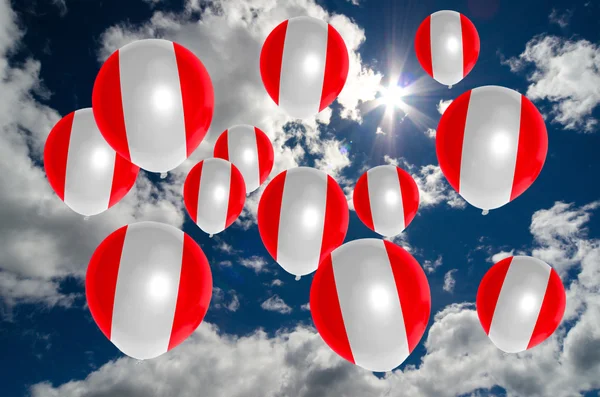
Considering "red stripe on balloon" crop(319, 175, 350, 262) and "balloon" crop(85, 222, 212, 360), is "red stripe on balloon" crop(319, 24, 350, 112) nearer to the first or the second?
"red stripe on balloon" crop(319, 175, 350, 262)

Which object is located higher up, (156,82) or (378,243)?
(156,82)

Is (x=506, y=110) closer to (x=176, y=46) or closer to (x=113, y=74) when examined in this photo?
(x=176, y=46)

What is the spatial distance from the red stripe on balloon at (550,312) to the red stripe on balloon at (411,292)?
A: 1.83 metres

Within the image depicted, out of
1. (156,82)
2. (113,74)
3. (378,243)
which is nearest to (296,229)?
(378,243)

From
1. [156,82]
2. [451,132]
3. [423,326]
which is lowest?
[423,326]

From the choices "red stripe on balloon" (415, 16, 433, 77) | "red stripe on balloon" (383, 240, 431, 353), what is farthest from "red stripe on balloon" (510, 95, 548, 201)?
"red stripe on balloon" (415, 16, 433, 77)

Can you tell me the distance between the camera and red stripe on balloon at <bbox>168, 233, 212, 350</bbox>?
10.6ft

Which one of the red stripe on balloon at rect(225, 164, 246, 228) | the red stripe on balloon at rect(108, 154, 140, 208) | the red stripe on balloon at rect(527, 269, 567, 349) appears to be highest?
the red stripe on balloon at rect(225, 164, 246, 228)

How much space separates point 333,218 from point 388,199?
136 centimetres

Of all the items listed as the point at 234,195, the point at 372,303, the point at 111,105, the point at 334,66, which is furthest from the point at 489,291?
the point at 111,105

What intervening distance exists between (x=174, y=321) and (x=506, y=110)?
12.6 ft

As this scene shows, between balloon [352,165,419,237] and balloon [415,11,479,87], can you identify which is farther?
balloon [415,11,479,87]

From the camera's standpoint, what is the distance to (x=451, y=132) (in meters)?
4.28

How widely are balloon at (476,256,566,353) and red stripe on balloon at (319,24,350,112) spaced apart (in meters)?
2.87
